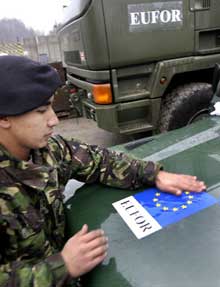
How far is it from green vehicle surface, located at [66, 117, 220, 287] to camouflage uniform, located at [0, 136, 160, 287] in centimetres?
13

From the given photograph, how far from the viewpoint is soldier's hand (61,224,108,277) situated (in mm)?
981

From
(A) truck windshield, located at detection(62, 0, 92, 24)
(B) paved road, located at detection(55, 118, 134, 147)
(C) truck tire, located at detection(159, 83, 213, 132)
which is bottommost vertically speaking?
(B) paved road, located at detection(55, 118, 134, 147)

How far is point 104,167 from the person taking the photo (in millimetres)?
1471

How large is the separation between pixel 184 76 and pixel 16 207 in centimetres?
289

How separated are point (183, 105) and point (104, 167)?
6.71 ft

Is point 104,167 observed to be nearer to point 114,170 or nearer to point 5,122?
point 114,170

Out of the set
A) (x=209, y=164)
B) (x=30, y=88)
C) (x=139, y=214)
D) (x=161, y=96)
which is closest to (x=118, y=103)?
(x=161, y=96)

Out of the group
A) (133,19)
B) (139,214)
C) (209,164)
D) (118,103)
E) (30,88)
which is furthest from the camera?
(118,103)

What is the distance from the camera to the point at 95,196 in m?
1.44

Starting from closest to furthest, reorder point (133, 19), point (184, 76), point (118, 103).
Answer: point (133, 19) < point (118, 103) < point (184, 76)

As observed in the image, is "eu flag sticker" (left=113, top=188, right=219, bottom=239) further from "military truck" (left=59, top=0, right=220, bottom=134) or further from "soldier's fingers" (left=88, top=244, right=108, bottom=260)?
"military truck" (left=59, top=0, right=220, bottom=134)

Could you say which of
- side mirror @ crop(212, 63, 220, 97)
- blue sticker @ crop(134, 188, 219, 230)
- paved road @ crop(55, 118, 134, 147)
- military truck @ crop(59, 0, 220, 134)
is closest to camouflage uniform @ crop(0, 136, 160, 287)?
blue sticker @ crop(134, 188, 219, 230)

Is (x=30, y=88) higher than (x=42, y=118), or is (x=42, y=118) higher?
(x=30, y=88)

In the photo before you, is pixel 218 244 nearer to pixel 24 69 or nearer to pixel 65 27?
pixel 24 69
